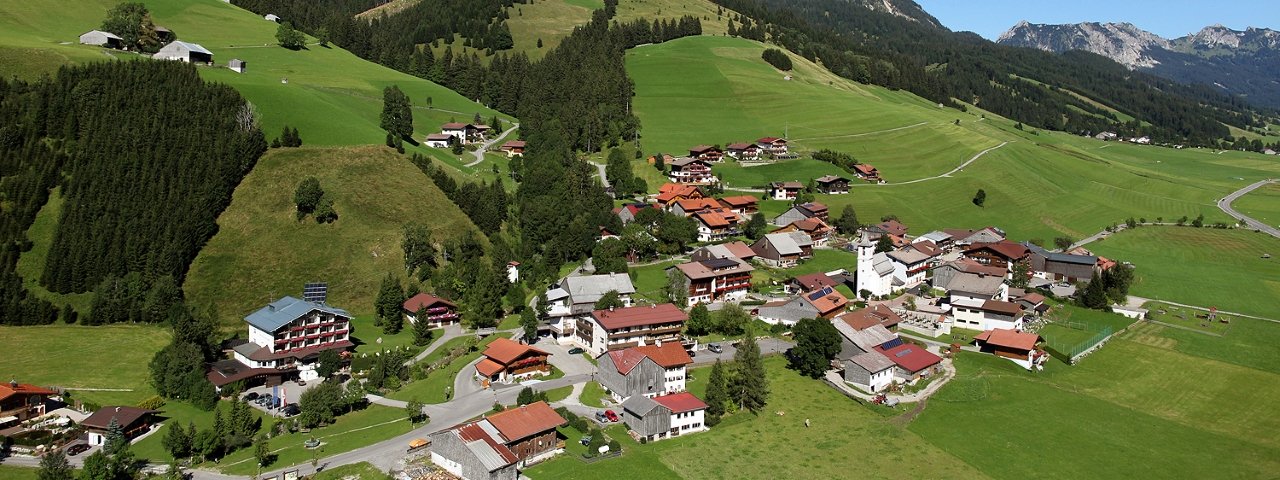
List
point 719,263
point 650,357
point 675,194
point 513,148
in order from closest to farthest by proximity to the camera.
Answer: point 650,357
point 719,263
point 675,194
point 513,148

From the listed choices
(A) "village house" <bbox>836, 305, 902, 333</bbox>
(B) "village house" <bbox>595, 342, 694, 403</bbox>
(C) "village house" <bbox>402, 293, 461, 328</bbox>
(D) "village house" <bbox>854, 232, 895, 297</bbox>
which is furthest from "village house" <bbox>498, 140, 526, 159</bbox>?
(B) "village house" <bbox>595, 342, 694, 403</bbox>

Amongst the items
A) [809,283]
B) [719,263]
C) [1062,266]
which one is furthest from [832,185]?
[719,263]

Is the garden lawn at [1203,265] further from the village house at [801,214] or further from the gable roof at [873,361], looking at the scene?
the gable roof at [873,361]

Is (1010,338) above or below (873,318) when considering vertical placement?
above

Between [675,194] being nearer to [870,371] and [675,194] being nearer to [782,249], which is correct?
[782,249]

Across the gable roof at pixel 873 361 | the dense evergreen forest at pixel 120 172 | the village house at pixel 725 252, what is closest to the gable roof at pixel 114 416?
the dense evergreen forest at pixel 120 172

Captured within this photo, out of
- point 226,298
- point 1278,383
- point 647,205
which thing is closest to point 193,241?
point 226,298

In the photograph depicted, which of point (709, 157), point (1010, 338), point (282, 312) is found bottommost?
point (282, 312)
